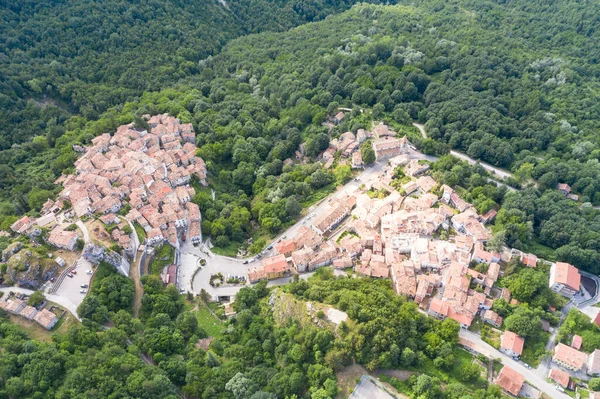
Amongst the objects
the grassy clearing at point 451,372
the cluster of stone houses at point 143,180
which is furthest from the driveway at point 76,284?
the grassy clearing at point 451,372

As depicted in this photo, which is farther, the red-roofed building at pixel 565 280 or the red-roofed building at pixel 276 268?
the red-roofed building at pixel 276 268

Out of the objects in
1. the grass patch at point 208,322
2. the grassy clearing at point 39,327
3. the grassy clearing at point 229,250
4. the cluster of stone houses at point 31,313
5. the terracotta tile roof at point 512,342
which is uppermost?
the cluster of stone houses at point 31,313

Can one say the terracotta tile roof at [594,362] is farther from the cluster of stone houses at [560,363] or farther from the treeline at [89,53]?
the treeline at [89,53]

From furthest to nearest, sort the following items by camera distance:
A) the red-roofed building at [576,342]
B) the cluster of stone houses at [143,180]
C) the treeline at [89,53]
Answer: the treeline at [89,53], the cluster of stone houses at [143,180], the red-roofed building at [576,342]

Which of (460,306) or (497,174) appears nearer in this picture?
(460,306)

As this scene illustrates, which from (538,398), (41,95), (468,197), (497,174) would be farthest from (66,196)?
(497,174)

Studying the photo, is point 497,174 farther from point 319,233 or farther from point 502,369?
point 502,369

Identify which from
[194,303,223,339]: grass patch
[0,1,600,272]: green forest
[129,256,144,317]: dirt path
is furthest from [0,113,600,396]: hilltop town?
[0,1,600,272]: green forest
